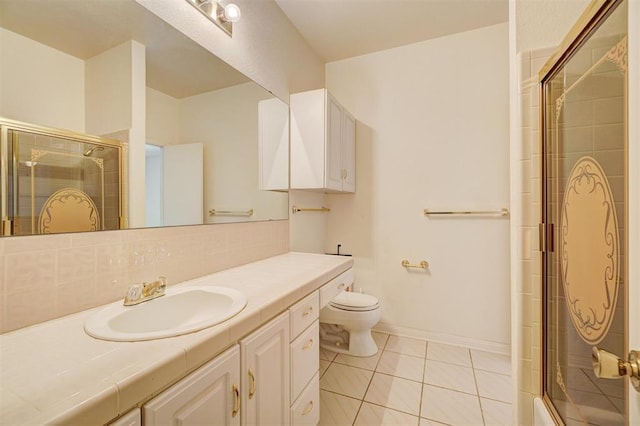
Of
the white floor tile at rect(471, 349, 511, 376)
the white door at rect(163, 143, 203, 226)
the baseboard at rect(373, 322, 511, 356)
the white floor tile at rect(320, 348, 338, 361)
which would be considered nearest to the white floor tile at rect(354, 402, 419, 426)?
the white floor tile at rect(320, 348, 338, 361)

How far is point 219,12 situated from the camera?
145 cm

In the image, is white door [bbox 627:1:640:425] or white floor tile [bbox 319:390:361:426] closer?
white door [bbox 627:1:640:425]

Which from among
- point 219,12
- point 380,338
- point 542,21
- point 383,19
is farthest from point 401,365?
point 383,19

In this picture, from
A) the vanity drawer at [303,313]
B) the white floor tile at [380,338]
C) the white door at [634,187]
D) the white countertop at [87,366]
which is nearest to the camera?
the white countertop at [87,366]

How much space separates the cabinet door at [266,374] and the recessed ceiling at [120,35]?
3.60 ft

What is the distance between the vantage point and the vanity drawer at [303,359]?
115 centimetres

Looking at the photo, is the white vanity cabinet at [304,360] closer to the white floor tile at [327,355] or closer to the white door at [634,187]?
the white floor tile at [327,355]

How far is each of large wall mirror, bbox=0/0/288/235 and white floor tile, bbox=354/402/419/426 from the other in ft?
4.32

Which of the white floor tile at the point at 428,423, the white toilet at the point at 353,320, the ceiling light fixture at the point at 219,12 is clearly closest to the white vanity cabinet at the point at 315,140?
the ceiling light fixture at the point at 219,12

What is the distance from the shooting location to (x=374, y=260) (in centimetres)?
258

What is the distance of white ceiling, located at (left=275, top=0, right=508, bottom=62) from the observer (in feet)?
6.49

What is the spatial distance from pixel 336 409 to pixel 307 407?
42 cm

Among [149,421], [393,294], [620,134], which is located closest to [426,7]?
[620,134]

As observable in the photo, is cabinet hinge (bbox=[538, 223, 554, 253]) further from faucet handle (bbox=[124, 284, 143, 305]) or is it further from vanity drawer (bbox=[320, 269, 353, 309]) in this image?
faucet handle (bbox=[124, 284, 143, 305])
